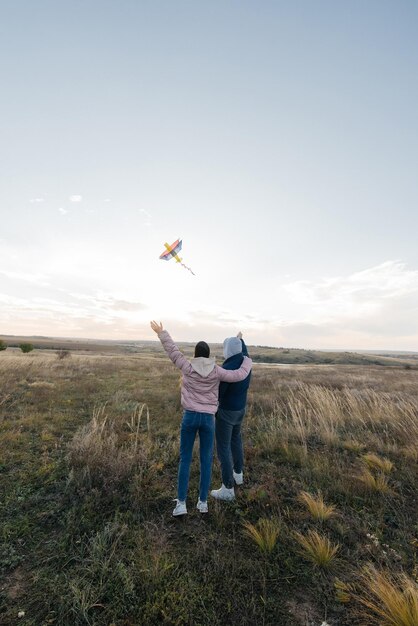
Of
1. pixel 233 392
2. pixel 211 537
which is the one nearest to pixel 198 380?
pixel 233 392

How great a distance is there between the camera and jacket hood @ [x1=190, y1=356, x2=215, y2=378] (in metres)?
4.37

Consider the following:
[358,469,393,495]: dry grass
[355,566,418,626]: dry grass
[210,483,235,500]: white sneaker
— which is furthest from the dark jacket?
[358,469,393,495]: dry grass

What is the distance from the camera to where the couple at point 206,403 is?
14.3 feet

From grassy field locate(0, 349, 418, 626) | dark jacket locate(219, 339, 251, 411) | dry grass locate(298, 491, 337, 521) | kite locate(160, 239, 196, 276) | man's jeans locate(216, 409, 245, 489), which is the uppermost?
kite locate(160, 239, 196, 276)

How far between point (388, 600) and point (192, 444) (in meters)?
2.62

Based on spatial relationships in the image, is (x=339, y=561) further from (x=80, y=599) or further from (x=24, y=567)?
(x=24, y=567)

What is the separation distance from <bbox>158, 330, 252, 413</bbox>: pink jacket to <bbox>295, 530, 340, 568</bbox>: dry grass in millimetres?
1943

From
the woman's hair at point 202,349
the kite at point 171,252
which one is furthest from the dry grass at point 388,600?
the kite at point 171,252

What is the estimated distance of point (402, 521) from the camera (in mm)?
4262

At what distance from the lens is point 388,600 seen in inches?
107

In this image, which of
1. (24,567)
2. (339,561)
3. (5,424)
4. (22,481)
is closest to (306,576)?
(339,561)

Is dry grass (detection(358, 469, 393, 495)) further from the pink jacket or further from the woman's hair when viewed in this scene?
the woman's hair

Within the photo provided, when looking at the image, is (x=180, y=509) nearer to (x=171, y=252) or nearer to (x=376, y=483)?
(x=376, y=483)

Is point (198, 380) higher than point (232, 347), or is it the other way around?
point (232, 347)
